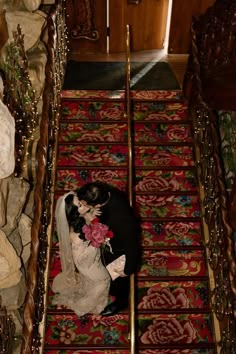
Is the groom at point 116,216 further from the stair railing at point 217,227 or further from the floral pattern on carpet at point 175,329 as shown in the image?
the floral pattern on carpet at point 175,329

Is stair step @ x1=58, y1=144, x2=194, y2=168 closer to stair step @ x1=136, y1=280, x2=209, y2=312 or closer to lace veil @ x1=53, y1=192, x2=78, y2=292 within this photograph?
stair step @ x1=136, y1=280, x2=209, y2=312

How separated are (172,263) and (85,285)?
1163 millimetres

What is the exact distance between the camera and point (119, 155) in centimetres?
A: 553

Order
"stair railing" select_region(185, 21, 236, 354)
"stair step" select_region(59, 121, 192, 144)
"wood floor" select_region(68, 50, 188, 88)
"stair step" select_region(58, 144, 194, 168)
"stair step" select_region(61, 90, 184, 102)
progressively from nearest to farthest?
1. "stair railing" select_region(185, 21, 236, 354)
2. "stair step" select_region(58, 144, 194, 168)
3. "stair step" select_region(59, 121, 192, 144)
4. "stair step" select_region(61, 90, 184, 102)
5. "wood floor" select_region(68, 50, 188, 88)

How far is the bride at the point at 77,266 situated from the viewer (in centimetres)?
368

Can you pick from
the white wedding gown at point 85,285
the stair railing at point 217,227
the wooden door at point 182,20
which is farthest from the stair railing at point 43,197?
the wooden door at point 182,20

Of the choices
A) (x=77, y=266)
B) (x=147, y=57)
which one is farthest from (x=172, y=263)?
(x=147, y=57)

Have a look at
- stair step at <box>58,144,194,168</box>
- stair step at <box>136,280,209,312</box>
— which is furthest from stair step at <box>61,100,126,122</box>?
stair step at <box>136,280,209,312</box>

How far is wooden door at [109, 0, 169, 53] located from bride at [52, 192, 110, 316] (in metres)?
3.84

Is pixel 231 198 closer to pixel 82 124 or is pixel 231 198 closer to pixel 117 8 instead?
pixel 82 124

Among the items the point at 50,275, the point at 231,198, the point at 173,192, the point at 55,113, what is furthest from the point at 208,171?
the point at 50,275

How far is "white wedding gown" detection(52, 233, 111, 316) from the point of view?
3850 mm

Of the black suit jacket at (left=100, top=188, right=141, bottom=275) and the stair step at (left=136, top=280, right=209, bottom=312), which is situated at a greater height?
the black suit jacket at (left=100, top=188, right=141, bottom=275)

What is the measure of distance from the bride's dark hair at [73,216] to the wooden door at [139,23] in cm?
388
